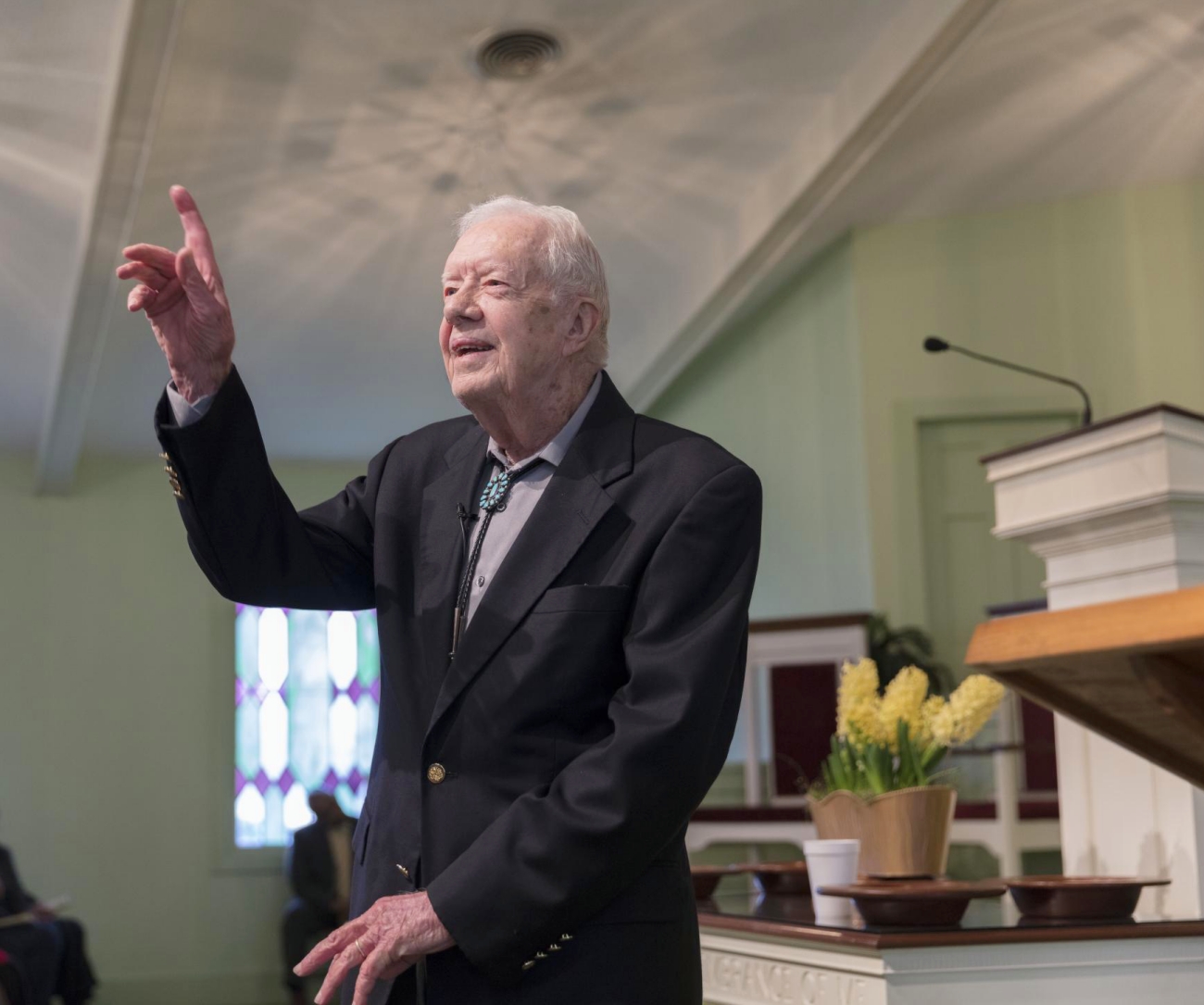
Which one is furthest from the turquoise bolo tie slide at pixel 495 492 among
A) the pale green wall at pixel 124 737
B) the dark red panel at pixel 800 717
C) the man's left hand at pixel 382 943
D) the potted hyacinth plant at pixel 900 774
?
the pale green wall at pixel 124 737

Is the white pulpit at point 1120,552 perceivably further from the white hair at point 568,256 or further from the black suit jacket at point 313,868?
the black suit jacket at point 313,868

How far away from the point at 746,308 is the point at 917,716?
204 inches

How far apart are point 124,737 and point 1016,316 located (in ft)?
20.0

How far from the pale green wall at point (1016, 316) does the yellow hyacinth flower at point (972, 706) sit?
4093 mm

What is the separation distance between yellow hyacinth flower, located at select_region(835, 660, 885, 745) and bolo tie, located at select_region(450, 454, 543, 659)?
1.56 m

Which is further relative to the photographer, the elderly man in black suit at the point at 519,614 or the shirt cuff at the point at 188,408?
the shirt cuff at the point at 188,408

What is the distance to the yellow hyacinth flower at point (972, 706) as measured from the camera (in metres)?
2.85

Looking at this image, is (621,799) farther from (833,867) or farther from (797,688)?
(797,688)

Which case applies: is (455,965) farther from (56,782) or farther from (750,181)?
(56,782)

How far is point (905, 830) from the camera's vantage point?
2826 mm

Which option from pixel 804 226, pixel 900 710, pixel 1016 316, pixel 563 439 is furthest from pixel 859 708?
pixel 1016 316

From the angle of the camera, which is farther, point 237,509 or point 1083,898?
point 1083,898

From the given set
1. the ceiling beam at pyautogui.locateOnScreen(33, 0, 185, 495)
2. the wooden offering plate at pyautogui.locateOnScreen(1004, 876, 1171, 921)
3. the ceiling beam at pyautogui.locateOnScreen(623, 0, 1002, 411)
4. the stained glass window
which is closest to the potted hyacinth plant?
the wooden offering plate at pyautogui.locateOnScreen(1004, 876, 1171, 921)

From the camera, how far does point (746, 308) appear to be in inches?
311
